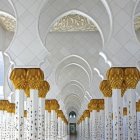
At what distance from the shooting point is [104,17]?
8.05 metres

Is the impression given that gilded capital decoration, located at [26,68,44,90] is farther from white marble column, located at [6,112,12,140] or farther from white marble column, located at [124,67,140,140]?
white marble column, located at [6,112,12,140]

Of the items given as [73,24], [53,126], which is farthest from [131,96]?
[53,126]

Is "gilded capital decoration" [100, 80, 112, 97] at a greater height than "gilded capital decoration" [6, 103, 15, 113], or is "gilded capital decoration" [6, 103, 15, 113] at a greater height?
"gilded capital decoration" [100, 80, 112, 97]

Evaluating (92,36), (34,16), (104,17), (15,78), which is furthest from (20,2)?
(92,36)

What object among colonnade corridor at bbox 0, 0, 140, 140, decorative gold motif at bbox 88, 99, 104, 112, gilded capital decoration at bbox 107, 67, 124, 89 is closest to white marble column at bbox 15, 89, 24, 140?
colonnade corridor at bbox 0, 0, 140, 140

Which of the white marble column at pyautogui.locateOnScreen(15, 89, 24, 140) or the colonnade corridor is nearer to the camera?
the white marble column at pyautogui.locateOnScreen(15, 89, 24, 140)

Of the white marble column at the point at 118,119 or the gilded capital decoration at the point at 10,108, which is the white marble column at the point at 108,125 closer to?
the white marble column at the point at 118,119

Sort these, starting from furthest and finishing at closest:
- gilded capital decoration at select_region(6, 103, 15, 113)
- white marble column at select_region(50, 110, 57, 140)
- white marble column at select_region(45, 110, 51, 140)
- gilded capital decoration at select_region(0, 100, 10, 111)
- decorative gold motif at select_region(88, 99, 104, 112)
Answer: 1. white marble column at select_region(50, 110, 57, 140)
2. white marble column at select_region(45, 110, 51, 140)
3. decorative gold motif at select_region(88, 99, 104, 112)
4. gilded capital decoration at select_region(6, 103, 15, 113)
5. gilded capital decoration at select_region(0, 100, 10, 111)

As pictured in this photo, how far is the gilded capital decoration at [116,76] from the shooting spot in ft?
22.7

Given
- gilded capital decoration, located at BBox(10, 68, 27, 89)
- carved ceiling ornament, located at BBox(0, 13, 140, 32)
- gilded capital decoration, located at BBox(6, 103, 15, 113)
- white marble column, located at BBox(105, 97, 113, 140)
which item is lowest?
white marble column, located at BBox(105, 97, 113, 140)

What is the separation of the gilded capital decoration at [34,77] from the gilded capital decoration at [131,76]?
1.85m

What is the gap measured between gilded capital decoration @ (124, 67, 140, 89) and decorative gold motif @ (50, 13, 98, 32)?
3828 millimetres

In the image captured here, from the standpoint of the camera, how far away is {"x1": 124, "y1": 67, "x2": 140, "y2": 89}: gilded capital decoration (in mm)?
6886

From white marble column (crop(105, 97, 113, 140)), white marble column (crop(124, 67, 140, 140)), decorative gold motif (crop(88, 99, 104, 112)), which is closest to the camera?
white marble column (crop(124, 67, 140, 140))
